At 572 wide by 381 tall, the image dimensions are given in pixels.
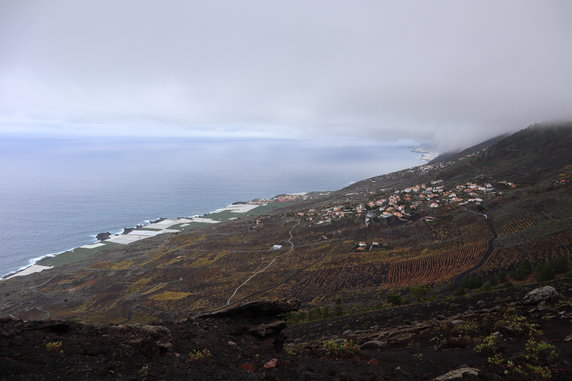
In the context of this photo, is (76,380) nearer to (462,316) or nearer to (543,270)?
(462,316)

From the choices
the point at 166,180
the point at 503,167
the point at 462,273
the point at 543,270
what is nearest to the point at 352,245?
the point at 462,273

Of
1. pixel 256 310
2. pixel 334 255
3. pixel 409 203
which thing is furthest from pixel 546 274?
pixel 409 203

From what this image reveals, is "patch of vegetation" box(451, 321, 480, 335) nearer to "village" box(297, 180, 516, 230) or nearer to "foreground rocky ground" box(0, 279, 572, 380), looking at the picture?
"foreground rocky ground" box(0, 279, 572, 380)

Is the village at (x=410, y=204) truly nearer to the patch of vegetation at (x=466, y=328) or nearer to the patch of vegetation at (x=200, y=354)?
the patch of vegetation at (x=466, y=328)

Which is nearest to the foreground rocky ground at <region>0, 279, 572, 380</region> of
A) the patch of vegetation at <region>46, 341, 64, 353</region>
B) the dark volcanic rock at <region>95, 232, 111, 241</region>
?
the patch of vegetation at <region>46, 341, 64, 353</region>

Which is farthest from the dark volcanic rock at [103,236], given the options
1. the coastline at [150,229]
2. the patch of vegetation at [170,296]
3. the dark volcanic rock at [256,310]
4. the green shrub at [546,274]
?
the green shrub at [546,274]
